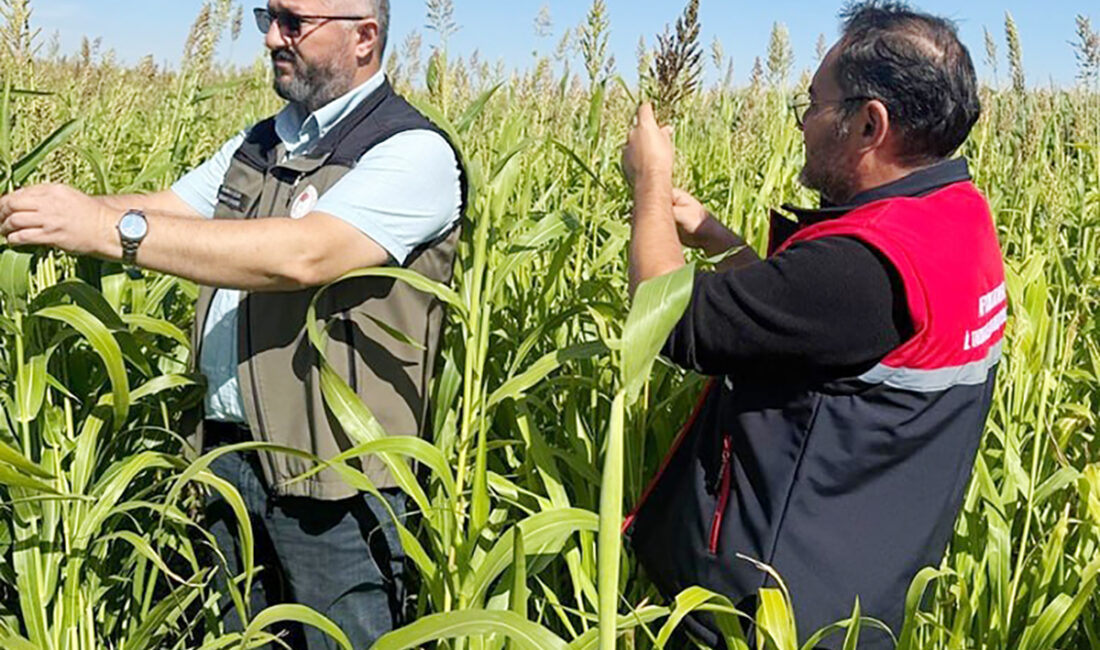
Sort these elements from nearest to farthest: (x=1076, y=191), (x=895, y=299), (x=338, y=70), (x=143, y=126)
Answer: (x=895, y=299)
(x=338, y=70)
(x=1076, y=191)
(x=143, y=126)

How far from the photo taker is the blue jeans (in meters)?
2.14

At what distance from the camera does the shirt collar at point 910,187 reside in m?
1.68

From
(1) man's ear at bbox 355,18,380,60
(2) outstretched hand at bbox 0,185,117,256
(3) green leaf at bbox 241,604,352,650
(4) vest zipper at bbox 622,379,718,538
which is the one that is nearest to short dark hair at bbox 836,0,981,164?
(4) vest zipper at bbox 622,379,718,538

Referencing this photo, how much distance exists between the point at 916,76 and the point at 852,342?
1.43 feet

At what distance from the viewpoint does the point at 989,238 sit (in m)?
1.73

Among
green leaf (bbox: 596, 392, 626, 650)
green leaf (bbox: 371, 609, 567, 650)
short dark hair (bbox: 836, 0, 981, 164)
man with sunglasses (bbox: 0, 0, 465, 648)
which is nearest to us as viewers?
green leaf (bbox: 596, 392, 626, 650)

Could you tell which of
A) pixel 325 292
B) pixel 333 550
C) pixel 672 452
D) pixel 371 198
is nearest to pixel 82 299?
pixel 325 292

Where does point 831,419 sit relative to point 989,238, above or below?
below

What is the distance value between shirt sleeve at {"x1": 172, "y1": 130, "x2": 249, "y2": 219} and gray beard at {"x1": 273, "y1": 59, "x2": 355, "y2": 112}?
0.98ft

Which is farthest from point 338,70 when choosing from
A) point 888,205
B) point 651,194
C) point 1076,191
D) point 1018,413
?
point 1076,191

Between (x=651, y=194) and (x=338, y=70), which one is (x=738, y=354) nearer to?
(x=651, y=194)

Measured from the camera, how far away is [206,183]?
94.8 inches

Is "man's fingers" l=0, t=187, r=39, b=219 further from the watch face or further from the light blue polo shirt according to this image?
the light blue polo shirt

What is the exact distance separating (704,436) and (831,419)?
10.0 inches
